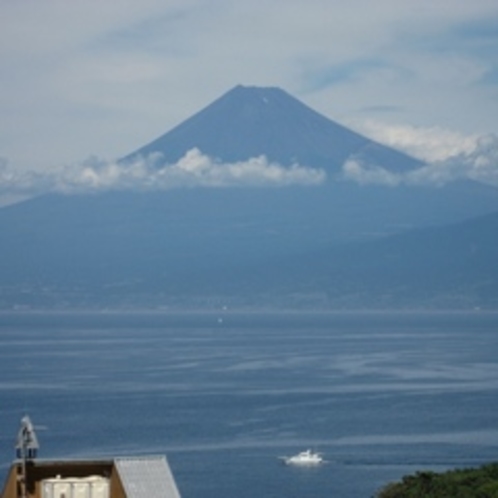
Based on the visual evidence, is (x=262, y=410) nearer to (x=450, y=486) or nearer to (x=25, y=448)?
(x=450, y=486)

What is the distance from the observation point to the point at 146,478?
1180cm

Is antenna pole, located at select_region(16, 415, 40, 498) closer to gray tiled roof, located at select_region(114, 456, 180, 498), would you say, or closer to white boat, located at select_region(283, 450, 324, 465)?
gray tiled roof, located at select_region(114, 456, 180, 498)

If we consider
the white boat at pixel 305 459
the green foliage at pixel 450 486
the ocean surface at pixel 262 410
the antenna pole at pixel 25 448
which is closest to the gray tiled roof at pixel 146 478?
the antenna pole at pixel 25 448

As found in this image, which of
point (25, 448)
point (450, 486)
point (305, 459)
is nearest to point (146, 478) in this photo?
point (25, 448)

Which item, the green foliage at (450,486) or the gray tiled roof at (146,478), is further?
the green foliage at (450,486)

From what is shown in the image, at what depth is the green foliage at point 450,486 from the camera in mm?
46594

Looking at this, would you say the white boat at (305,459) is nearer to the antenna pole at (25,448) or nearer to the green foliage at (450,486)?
the green foliage at (450,486)

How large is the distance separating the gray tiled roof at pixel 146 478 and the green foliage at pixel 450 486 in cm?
3444

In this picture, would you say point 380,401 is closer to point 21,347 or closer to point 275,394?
point 275,394

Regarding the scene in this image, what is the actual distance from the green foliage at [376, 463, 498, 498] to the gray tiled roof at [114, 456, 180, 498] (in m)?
34.4

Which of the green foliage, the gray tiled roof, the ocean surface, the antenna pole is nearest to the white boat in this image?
the ocean surface

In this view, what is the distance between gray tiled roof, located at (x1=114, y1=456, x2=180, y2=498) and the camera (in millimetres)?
11406

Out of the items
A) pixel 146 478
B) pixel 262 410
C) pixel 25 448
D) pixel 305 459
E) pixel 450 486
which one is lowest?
pixel 146 478

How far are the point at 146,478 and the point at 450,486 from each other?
3706cm
